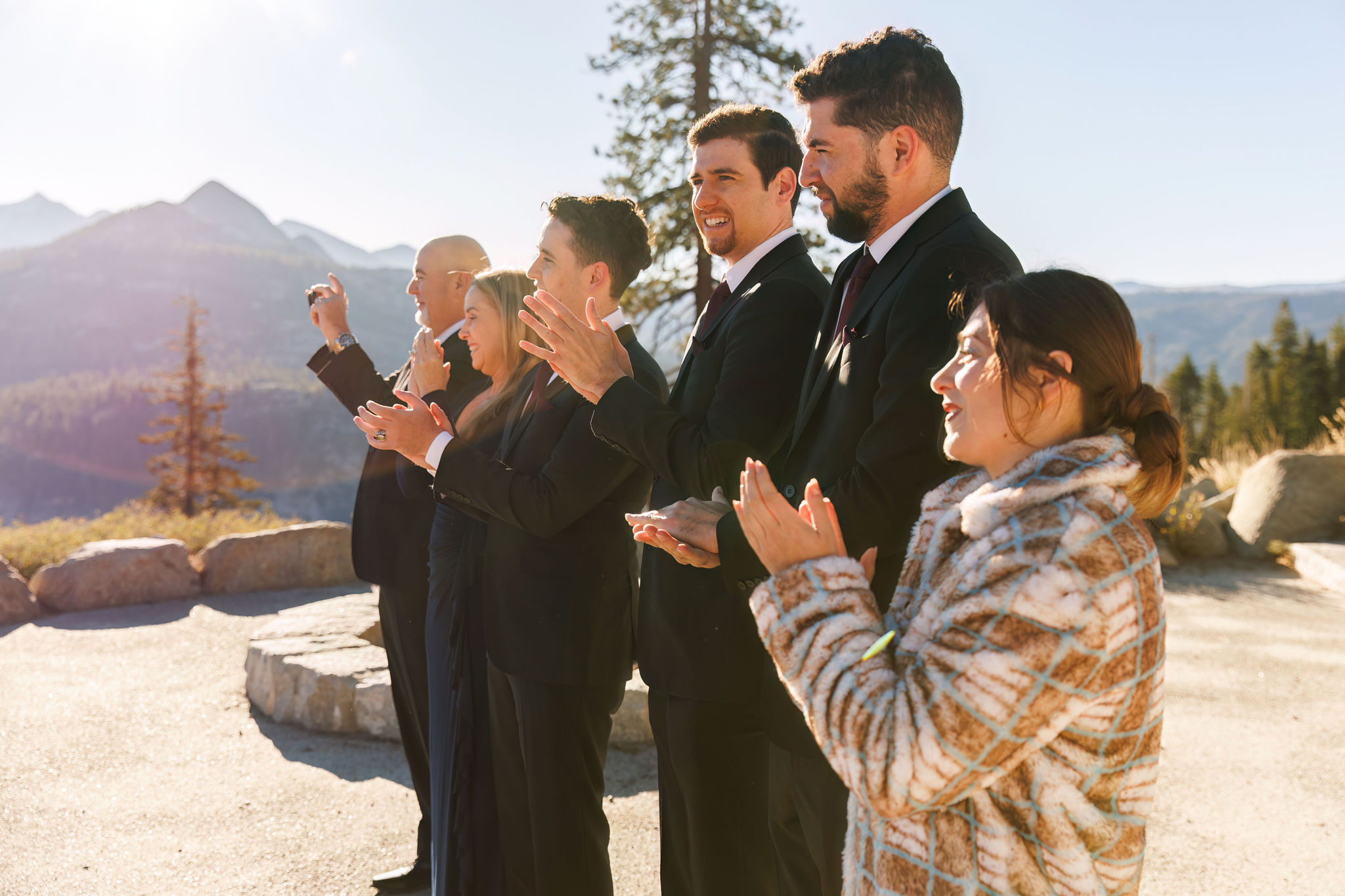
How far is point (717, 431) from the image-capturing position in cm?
198

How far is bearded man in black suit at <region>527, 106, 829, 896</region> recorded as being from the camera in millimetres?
2012

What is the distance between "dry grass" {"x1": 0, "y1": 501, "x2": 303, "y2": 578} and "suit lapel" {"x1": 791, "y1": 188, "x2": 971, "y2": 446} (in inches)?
388

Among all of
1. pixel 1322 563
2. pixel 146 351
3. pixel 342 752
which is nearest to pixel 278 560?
pixel 342 752

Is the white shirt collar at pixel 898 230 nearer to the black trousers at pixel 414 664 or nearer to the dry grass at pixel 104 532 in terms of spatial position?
the black trousers at pixel 414 664

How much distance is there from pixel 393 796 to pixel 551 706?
219 cm

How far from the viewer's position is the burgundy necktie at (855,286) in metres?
1.89

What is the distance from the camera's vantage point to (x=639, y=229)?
279cm

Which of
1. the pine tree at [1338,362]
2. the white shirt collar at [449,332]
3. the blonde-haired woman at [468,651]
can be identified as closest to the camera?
the blonde-haired woman at [468,651]

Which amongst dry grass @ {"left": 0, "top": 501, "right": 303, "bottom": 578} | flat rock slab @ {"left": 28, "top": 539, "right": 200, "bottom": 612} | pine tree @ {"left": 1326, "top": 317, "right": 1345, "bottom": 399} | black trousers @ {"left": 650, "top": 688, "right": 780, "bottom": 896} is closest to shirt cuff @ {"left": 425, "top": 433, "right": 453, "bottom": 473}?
black trousers @ {"left": 650, "top": 688, "right": 780, "bottom": 896}

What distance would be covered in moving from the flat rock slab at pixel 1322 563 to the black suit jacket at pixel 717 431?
9039 mm

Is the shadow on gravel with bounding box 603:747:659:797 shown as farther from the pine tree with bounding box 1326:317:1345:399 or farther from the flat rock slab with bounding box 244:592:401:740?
the pine tree with bounding box 1326:317:1345:399

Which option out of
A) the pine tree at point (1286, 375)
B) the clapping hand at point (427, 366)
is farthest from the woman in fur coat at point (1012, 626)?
the pine tree at point (1286, 375)

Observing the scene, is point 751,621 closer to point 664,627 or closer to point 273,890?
point 664,627

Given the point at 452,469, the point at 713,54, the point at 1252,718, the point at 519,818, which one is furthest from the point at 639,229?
the point at 713,54
